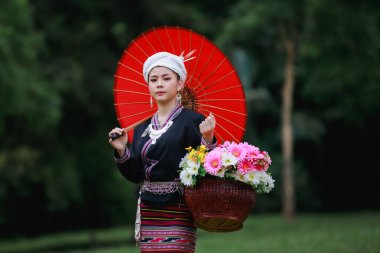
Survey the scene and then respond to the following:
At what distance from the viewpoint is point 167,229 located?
4.06 m

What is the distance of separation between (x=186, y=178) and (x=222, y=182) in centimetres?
20

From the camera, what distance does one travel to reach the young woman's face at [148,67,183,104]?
4215 mm

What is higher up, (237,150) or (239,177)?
(237,150)

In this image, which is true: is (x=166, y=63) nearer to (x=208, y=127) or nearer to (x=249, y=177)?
(x=208, y=127)

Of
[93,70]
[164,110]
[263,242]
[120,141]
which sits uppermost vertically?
[93,70]

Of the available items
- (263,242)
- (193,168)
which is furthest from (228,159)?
(263,242)

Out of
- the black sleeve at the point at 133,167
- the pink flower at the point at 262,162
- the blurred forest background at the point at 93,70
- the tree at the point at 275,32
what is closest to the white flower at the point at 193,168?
the pink flower at the point at 262,162

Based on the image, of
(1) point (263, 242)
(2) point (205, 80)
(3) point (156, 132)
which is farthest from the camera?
(1) point (263, 242)

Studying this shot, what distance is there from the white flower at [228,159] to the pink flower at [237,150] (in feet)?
0.14

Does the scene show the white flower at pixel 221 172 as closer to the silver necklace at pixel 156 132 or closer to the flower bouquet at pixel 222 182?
the flower bouquet at pixel 222 182

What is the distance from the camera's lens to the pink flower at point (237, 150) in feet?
13.0

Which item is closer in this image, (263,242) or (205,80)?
(205,80)

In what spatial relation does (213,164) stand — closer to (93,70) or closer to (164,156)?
(164,156)

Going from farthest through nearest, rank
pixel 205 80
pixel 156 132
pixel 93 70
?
pixel 93 70, pixel 205 80, pixel 156 132
